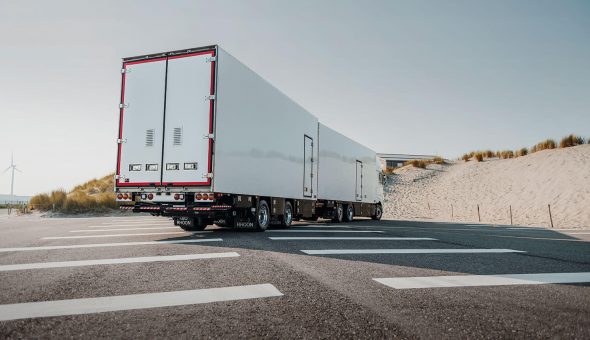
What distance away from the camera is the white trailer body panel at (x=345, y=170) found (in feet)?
57.4

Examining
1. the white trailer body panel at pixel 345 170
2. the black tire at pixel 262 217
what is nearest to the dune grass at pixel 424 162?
the white trailer body panel at pixel 345 170

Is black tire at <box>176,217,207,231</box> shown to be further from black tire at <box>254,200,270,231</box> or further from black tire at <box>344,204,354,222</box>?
black tire at <box>344,204,354,222</box>

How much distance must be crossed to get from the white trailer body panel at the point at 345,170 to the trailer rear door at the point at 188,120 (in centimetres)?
774

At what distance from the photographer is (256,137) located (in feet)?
38.6

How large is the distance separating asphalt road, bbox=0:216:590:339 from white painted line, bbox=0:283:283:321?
10 mm

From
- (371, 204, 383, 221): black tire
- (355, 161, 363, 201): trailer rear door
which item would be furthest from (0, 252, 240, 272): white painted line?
(371, 204, 383, 221): black tire

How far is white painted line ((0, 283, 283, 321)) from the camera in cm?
357

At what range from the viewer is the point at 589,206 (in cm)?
2794

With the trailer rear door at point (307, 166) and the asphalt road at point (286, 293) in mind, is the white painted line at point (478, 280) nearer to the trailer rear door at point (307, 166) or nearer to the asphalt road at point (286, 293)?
the asphalt road at point (286, 293)

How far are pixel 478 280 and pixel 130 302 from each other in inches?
161

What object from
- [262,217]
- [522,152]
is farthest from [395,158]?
[262,217]

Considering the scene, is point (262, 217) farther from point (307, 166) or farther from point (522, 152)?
point (522, 152)

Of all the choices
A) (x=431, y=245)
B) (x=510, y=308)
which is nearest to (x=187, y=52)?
(x=431, y=245)

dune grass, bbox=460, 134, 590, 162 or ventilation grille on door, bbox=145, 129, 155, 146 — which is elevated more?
dune grass, bbox=460, 134, 590, 162
